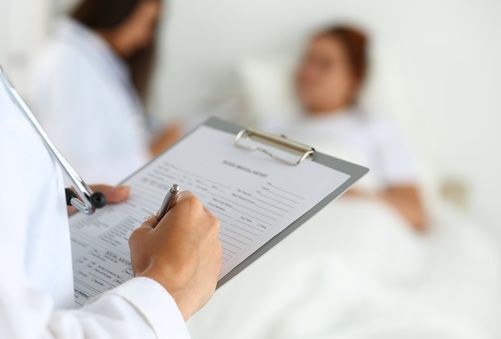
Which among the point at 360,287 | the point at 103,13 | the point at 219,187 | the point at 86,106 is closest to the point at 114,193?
the point at 219,187

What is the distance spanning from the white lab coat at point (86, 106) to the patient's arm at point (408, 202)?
849 millimetres

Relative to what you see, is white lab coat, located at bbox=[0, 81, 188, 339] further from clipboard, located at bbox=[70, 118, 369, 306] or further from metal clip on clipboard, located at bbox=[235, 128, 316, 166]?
metal clip on clipboard, located at bbox=[235, 128, 316, 166]

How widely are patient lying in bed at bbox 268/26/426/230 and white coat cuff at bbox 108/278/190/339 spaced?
1.46 meters

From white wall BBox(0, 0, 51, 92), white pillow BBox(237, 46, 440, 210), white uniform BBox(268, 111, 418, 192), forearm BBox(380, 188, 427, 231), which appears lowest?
forearm BBox(380, 188, 427, 231)

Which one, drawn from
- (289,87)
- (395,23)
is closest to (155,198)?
(289,87)

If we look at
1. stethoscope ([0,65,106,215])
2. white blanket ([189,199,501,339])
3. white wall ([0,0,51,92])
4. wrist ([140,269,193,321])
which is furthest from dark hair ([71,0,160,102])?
wrist ([140,269,193,321])

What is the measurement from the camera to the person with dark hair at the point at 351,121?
86.4 inches

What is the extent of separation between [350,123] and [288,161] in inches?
59.4

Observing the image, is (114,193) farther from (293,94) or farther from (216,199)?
(293,94)

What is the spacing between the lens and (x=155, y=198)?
925mm

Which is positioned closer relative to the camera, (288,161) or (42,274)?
(42,274)

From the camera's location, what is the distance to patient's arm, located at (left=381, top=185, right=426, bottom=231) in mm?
2131

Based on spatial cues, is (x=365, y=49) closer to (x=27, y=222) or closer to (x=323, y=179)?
(x=323, y=179)

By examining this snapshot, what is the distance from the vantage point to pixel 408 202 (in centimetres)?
217
